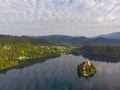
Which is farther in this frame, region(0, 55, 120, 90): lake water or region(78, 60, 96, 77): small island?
region(78, 60, 96, 77): small island

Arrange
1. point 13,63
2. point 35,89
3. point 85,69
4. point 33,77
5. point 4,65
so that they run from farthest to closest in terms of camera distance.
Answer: point 13,63 → point 4,65 → point 85,69 → point 33,77 → point 35,89

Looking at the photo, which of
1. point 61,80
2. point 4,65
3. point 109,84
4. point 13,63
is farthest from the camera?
point 13,63

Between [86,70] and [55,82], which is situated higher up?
[86,70]

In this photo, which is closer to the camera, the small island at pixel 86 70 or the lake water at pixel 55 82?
the lake water at pixel 55 82

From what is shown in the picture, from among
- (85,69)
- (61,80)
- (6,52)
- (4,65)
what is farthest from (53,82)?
(6,52)

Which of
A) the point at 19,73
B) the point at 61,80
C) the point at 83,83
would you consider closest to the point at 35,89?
the point at 61,80

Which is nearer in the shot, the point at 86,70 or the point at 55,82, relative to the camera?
the point at 55,82

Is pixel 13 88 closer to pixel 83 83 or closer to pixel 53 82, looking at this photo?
pixel 53 82

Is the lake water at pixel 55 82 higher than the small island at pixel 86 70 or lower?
lower

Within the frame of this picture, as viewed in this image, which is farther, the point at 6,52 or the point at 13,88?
the point at 6,52

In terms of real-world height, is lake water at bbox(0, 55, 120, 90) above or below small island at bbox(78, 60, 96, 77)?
below

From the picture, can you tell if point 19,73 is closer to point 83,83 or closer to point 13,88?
point 13,88
